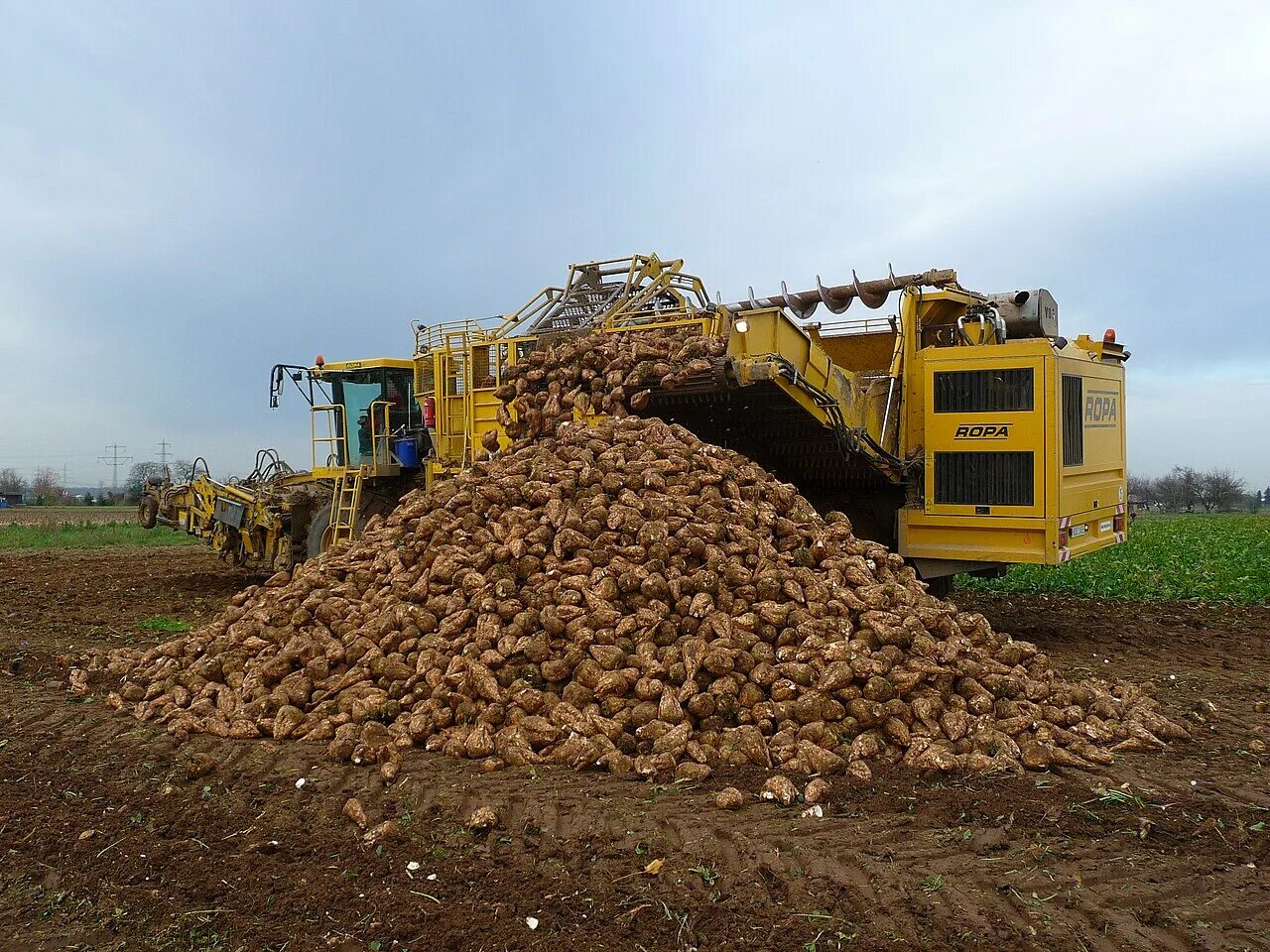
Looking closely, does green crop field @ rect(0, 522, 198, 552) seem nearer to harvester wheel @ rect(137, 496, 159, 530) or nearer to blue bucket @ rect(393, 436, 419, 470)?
harvester wheel @ rect(137, 496, 159, 530)

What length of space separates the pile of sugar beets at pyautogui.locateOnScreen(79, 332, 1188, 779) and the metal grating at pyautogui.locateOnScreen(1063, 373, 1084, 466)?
6.63ft

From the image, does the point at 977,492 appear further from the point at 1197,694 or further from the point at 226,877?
the point at 226,877

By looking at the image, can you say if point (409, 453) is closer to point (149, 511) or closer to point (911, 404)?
point (149, 511)

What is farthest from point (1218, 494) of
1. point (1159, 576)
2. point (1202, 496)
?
point (1159, 576)

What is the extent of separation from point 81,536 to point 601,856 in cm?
2394

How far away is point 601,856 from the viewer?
3.70 metres

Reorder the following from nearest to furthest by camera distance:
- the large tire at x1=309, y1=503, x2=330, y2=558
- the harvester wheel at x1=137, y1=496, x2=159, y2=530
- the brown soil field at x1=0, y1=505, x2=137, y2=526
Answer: the large tire at x1=309, y1=503, x2=330, y2=558
the harvester wheel at x1=137, y1=496, x2=159, y2=530
the brown soil field at x1=0, y1=505, x2=137, y2=526

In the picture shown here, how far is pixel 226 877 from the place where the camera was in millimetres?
3658

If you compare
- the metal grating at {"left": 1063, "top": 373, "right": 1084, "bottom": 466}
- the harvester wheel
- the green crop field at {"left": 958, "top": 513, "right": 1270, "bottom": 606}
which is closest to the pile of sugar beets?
the metal grating at {"left": 1063, "top": 373, "right": 1084, "bottom": 466}

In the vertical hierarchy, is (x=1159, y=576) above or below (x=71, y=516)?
above

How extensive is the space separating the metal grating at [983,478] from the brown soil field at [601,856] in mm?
2505

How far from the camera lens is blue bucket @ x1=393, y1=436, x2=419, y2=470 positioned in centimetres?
1188

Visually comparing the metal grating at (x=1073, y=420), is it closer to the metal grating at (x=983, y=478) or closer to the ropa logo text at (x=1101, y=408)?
the ropa logo text at (x=1101, y=408)

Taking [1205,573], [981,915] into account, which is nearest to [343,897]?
[981,915]
